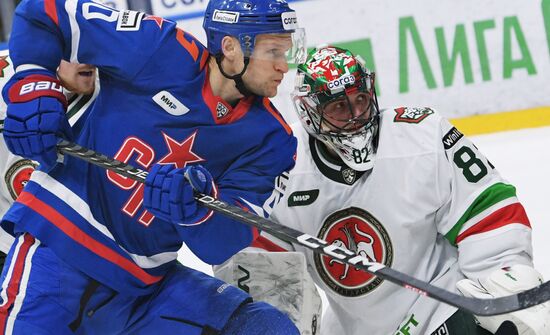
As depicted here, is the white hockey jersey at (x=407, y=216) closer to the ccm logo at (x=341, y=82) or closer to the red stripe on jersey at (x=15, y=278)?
the ccm logo at (x=341, y=82)

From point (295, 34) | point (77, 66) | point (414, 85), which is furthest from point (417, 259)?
point (414, 85)

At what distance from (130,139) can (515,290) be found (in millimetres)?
1065

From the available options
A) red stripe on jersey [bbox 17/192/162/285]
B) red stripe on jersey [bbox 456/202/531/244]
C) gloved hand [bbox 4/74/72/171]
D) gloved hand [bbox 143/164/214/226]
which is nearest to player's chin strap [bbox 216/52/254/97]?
gloved hand [bbox 143/164/214/226]

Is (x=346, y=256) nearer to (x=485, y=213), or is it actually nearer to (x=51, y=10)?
(x=485, y=213)

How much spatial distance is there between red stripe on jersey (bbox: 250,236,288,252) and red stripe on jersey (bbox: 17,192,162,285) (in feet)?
1.72

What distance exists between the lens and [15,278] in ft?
9.46

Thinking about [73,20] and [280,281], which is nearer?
[73,20]

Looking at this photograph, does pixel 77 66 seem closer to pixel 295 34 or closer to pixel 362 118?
pixel 295 34

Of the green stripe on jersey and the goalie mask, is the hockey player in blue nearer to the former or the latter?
the goalie mask

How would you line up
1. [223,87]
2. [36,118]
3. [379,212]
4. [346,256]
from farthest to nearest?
[379,212], [223,87], [36,118], [346,256]

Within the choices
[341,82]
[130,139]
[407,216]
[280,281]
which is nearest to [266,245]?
[280,281]

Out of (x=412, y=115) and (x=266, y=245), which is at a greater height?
(x=412, y=115)

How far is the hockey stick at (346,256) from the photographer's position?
2512 millimetres

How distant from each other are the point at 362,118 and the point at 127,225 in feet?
2.44
